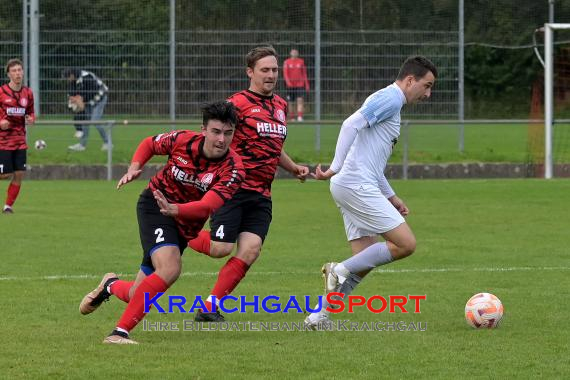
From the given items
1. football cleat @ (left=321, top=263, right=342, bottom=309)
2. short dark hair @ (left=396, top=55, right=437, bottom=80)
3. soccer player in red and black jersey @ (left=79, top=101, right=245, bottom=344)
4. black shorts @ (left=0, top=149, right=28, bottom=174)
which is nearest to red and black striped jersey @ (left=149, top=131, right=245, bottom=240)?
soccer player in red and black jersey @ (left=79, top=101, right=245, bottom=344)

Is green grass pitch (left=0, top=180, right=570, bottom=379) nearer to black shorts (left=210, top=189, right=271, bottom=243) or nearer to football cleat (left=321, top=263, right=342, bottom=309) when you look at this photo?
football cleat (left=321, top=263, right=342, bottom=309)

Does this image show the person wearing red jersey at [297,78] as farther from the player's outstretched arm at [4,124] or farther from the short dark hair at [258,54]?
the short dark hair at [258,54]

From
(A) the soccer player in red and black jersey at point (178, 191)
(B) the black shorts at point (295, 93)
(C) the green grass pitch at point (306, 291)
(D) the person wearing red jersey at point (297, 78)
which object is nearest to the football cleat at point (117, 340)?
(A) the soccer player in red and black jersey at point (178, 191)

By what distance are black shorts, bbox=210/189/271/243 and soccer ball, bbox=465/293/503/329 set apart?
1574 millimetres

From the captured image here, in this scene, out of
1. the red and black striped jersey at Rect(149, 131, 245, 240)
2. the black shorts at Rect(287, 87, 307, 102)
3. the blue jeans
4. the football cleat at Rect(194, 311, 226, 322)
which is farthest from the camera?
the black shorts at Rect(287, 87, 307, 102)

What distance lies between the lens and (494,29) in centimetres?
2475

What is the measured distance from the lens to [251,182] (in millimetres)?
8516

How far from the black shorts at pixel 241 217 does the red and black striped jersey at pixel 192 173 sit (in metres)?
0.77

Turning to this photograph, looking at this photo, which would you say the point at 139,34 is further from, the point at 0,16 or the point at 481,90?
the point at 481,90

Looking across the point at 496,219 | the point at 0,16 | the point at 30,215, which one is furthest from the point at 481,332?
the point at 0,16

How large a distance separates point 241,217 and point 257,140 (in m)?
0.57

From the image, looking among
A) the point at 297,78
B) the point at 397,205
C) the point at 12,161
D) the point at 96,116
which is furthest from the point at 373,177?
the point at 96,116

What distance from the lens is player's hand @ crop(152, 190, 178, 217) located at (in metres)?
6.85

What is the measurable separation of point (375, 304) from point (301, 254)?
3274 mm
